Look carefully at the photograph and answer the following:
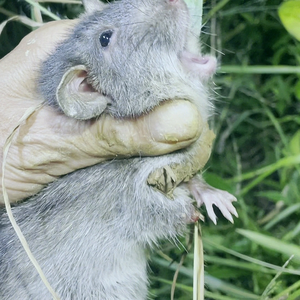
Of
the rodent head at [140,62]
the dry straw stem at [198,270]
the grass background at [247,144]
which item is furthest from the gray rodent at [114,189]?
the grass background at [247,144]

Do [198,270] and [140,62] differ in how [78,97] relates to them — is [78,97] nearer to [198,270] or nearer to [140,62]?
[140,62]

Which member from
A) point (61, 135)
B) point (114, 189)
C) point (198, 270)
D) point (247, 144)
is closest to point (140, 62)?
point (61, 135)

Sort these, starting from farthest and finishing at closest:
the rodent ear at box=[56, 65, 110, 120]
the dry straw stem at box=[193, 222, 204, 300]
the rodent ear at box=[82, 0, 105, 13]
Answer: the rodent ear at box=[82, 0, 105, 13] → the dry straw stem at box=[193, 222, 204, 300] → the rodent ear at box=[56, 65, 110, 120]

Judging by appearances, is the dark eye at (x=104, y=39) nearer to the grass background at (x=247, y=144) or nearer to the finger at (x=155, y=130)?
the finger at (x=155, y=130)

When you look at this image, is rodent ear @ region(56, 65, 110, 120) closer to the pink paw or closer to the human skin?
the human skin

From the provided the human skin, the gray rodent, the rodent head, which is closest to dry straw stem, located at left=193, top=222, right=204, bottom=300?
the gray rodent

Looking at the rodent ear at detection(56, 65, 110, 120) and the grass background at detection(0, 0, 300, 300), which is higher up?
the rodent ear at detection(56, 65, 110, 120)

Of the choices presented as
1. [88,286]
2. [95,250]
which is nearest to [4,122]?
[95,250]
